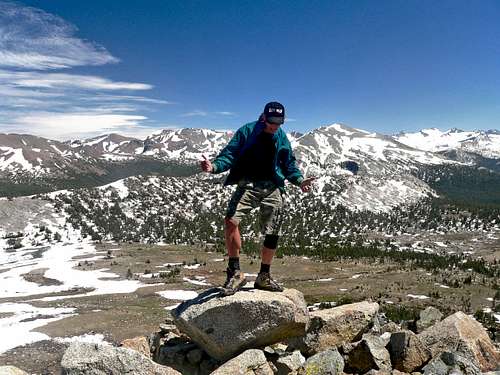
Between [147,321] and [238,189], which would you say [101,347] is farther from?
[147,321]

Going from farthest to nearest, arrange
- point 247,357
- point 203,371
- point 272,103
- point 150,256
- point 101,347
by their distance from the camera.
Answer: point 150,256 < point 203,371 < point 272,103 < point 247,357 < point 101,347

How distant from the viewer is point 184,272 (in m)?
116

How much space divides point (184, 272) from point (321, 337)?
105165 millimetres

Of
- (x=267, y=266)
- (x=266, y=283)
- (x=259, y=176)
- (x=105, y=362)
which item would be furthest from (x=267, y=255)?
(x=105, y=362)

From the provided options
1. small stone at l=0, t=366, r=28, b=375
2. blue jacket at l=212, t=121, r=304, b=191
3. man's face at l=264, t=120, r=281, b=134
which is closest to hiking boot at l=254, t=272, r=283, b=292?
blue jacket at l=212, t=121, r=304, b=191

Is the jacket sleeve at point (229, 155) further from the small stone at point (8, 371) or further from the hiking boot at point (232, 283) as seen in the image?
the small stone at point (8, 371)

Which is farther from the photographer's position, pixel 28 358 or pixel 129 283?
pixel 129 283

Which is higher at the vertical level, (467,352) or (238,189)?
(238,189)

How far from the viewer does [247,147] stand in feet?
42.0

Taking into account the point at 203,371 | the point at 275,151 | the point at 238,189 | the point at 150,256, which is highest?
the point at 275,151

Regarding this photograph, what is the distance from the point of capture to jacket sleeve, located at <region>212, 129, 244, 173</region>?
1214cm

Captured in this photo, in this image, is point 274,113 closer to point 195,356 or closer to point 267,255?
point 267,255

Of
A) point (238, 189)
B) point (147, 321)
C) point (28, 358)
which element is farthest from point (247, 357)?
point (147, 321)

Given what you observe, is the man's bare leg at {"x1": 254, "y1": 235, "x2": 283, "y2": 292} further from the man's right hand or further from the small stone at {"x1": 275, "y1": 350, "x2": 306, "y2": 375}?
the man's right hand
